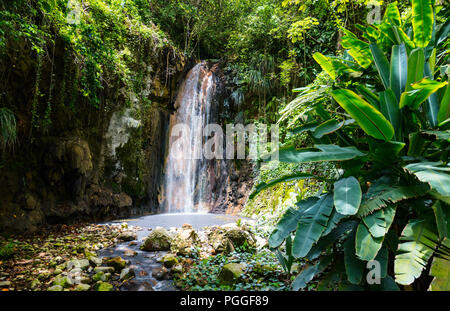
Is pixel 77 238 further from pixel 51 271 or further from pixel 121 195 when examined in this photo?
pixel 121 195

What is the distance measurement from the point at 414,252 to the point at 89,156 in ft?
19.5

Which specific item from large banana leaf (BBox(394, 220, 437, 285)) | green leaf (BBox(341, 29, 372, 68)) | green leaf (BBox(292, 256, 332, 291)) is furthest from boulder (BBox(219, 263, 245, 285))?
green leaf (BBox(341, 29, 372, 68))

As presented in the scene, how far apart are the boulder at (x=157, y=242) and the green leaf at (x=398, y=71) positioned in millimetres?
3598

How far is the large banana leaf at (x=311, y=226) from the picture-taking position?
5.00 ft

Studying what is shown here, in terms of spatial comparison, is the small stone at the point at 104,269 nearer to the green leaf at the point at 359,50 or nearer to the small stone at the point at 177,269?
the small stone at the point at 177,269

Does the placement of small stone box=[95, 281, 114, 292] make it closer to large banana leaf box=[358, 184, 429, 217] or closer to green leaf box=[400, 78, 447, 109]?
large banana leaf box=[358, 184, 429, 217]

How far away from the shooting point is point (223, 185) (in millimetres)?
9531

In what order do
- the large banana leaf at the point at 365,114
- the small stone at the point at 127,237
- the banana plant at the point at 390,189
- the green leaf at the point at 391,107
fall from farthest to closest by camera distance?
the small stone at the point at 127,237, the green leaf at the point at 391,107, the large banana leaf at the point at 365,114, the banana plant at the point at 390,189

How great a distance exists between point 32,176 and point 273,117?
23.7 feet

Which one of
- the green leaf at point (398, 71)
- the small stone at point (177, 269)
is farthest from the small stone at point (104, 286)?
the green leaf at point (398, 71)

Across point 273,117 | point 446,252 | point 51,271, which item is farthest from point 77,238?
point 273,117

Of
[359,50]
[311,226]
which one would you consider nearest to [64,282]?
[311,226]

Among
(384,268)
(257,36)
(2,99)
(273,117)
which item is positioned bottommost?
(384,268)

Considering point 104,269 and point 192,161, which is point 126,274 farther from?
point 192,161
